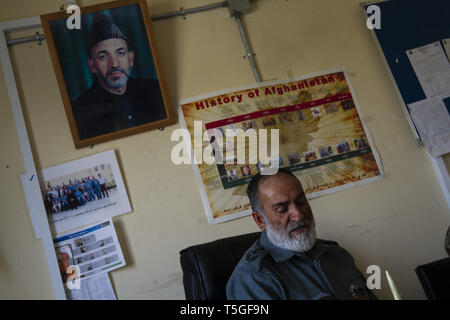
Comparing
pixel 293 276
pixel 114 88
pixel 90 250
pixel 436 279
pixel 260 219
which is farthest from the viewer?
pixel 114 88

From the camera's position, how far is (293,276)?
A: 55.5 inches

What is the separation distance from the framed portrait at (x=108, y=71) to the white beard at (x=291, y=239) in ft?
2.39

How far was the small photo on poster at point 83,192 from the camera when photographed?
1792 millimetres

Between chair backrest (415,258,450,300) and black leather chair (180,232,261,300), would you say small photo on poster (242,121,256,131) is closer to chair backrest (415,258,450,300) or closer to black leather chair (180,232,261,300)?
black leather chair (180,232,261,300)

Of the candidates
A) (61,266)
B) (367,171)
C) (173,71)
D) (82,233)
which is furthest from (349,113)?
(61,266)

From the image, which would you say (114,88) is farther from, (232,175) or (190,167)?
(232,175)

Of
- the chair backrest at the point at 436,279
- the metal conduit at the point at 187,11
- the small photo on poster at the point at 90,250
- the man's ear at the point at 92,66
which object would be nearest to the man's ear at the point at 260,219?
the chair backrest at the point at 436,279

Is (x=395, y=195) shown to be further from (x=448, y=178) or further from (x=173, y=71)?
(x=173, y=71)

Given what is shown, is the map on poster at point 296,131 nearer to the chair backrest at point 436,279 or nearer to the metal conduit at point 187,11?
the metal conduit at point 187,11

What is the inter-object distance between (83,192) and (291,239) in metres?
0.93

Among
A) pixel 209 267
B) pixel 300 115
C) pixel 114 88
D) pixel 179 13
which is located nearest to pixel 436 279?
pixel 209 267

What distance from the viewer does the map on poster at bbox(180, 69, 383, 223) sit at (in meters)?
1.93

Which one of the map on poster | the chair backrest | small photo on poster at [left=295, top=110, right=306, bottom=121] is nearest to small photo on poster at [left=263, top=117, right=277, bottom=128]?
the map on poster
